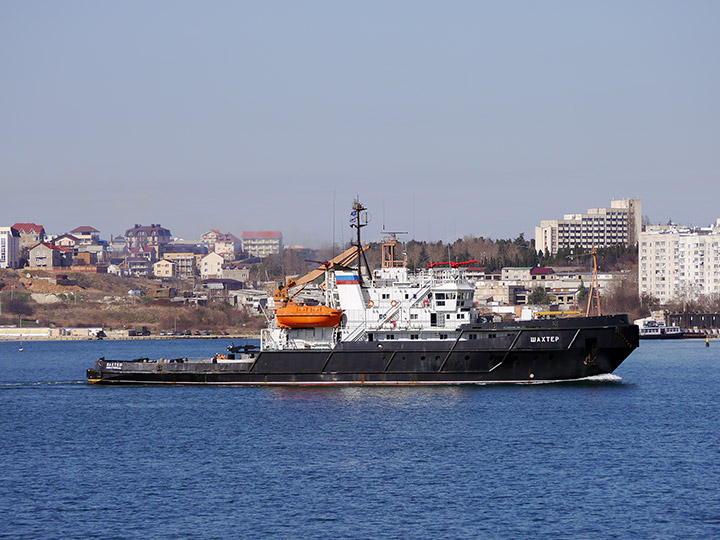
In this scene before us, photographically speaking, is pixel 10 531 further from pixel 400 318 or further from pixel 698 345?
pixel 698 345

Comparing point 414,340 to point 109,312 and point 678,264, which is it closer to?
point 678,264

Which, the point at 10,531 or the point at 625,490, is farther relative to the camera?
the point at 625,490

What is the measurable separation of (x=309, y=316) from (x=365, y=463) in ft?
64.8

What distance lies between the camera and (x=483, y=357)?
53875 mm

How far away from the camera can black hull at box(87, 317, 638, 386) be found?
53625 millimetres

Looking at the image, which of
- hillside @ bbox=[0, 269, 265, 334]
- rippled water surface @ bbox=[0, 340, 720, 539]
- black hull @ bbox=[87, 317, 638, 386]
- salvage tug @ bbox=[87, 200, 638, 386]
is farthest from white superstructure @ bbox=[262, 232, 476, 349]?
hillside @ bbox=[0, 269, 265, 334]

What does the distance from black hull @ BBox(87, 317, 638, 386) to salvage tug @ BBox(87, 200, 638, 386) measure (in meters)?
0.05

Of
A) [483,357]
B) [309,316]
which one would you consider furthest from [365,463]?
[309,316]

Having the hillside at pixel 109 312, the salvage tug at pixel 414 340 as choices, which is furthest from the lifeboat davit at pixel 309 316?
the hillside at pixel 109 312

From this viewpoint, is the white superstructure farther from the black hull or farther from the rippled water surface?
the rippled water surface

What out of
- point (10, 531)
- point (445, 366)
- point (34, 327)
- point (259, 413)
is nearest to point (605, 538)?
point (10, 531)

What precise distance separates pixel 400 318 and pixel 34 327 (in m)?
126

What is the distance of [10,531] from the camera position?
28.5 metres

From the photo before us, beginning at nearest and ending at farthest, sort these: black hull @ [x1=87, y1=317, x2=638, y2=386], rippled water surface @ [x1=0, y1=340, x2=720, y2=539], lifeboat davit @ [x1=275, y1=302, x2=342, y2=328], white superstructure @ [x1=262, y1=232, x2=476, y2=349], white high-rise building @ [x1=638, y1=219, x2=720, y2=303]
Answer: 1. rippled water surface @ [x1=0, y1=340, x2=720, y2=539]
2. black hull @ [x1=87, y1=317, x2=638, y2=386]
3. white superstructure @ [x1=262, y1=232, x2=476, y2=349]
4. lifeboat davit @ [x1=275, y1=302, x2=342, y2=328]
5. white high-rise building @ [x1=638, y1=219, x2=720, y2=303]
